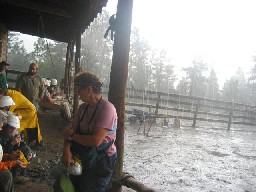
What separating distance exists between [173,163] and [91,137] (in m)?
5.32

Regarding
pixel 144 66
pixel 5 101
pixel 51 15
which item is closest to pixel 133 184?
pixel 5 101

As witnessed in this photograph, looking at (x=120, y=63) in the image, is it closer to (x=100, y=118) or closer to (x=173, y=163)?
(x=100, y=118)

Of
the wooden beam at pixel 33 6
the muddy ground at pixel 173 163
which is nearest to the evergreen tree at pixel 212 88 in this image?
the muddy ground at pixel 173 163

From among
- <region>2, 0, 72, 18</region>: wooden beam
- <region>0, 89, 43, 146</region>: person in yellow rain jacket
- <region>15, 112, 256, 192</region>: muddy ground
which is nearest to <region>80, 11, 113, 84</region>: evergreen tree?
<region>15, 112, 256, 192</region>: muddy ground

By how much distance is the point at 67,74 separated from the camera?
14695 millimetres

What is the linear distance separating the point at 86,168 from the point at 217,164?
19.2 ft

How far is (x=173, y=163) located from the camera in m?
7.41

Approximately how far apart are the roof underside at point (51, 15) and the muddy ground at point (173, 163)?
343 centimetres

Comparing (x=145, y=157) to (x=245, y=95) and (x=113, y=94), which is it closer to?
(x=113, y=94)

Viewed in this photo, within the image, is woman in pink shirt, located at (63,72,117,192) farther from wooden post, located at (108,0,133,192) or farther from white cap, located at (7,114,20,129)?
white cap, located at (7,114,20,129)

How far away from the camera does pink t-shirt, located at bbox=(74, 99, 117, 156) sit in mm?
2525

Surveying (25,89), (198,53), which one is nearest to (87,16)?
(25,89)

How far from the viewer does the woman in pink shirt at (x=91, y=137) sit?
8.38ft

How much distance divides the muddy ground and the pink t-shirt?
2.08m
